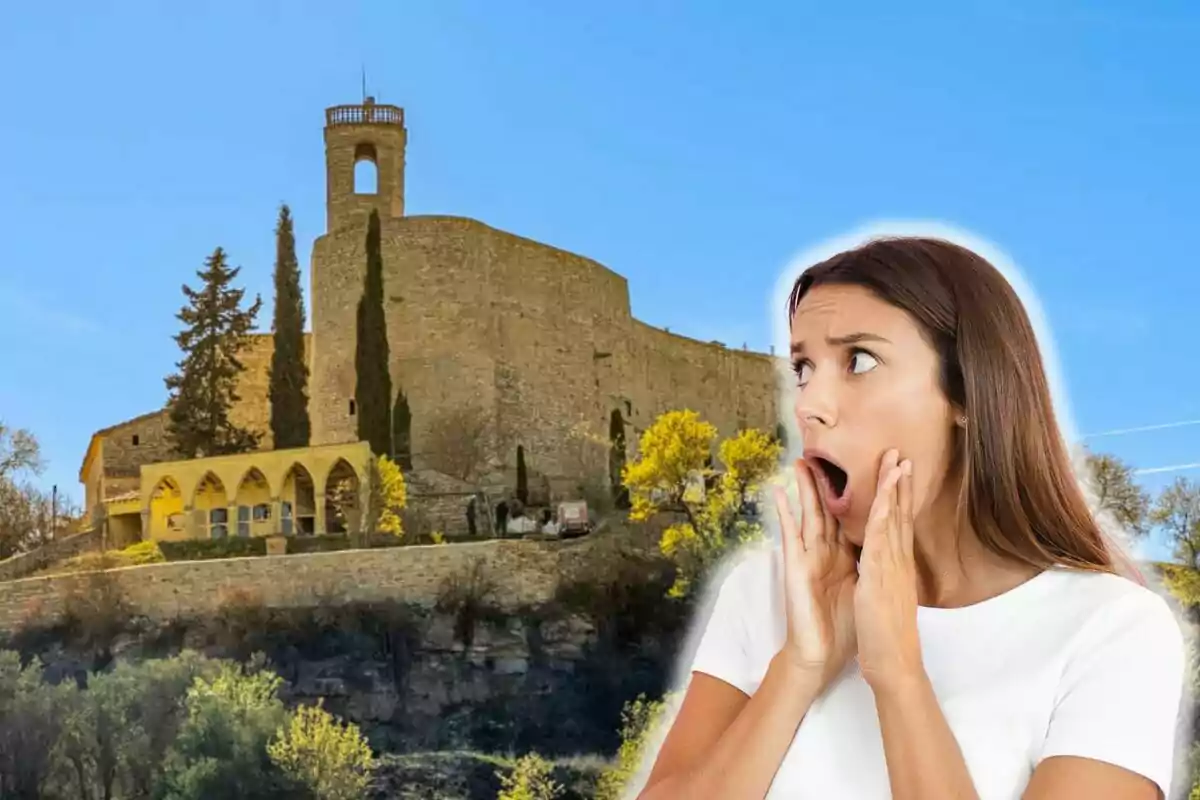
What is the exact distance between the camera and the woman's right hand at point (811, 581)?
863mm

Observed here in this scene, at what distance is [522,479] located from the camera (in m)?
15.4

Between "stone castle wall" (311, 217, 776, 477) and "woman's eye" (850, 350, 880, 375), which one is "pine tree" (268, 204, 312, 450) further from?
"woman's eye" (850, 350, 880, 375)

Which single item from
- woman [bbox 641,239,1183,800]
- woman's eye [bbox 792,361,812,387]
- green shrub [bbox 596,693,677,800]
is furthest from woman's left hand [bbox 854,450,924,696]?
green shrub [bbox 596,693,677,800]

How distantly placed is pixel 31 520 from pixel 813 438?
16263 millimetres

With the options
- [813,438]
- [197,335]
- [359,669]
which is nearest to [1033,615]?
[813,438]

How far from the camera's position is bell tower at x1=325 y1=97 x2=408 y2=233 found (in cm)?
1670

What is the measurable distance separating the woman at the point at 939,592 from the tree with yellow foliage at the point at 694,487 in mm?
10834

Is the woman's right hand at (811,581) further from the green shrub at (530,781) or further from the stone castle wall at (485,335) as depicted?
the stone castle wall at (485,335)

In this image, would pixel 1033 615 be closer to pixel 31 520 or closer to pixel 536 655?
pixel 536 655

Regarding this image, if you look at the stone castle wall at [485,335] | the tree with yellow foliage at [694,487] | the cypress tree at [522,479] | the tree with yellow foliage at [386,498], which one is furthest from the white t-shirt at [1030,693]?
the cypress tree at [522,479]

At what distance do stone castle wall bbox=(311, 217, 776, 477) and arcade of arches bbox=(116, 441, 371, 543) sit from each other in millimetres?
1113

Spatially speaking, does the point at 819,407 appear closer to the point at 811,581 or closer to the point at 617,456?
the point at 811,581

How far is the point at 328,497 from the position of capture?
13797 millimetres

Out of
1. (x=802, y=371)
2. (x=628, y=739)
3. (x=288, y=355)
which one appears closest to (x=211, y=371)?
(x=288, y=355)
